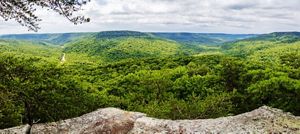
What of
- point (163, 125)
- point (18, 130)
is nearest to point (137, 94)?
point (18, 130)

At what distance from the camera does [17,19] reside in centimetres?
1677

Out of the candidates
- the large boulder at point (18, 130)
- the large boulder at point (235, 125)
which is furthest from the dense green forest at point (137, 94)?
the large boulder at point (235, 125)

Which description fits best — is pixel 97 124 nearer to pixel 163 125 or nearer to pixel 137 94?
pixel 163 125

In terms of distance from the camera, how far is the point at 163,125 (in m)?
16.2

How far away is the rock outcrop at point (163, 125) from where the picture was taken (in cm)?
1534

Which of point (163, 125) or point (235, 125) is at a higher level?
point (235, 125)

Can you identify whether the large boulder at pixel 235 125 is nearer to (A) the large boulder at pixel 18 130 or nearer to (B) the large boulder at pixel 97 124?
(B) the large boulder at pixel 97 124

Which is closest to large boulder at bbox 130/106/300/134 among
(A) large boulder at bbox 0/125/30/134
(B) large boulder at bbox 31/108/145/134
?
(B) large boulder at bbox 31/108/145/134

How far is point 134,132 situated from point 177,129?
1.71 metres

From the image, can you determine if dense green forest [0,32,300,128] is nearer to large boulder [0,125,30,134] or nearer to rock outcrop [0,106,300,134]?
large boulder [0,125,30,134]

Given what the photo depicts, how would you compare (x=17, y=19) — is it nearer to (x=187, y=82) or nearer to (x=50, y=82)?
(x=50, y=82)

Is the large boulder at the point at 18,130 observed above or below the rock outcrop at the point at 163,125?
below

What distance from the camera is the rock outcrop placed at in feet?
50.3

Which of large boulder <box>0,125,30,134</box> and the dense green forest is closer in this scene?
large boulder <box>0,125,30,134</box>
